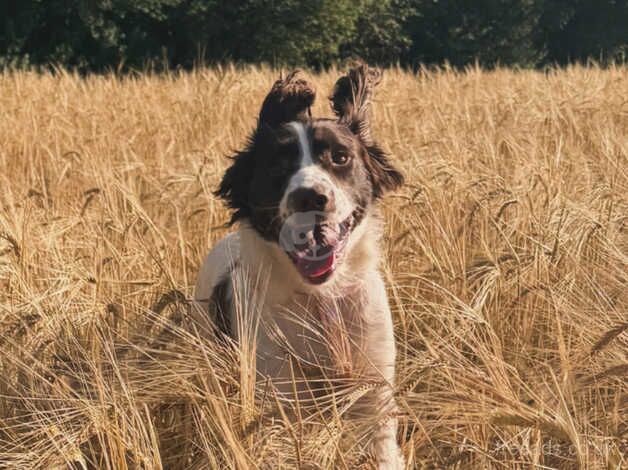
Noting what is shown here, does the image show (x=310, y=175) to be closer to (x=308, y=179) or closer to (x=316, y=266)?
(x=308, y=179)

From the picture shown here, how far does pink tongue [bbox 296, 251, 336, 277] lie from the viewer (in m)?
2.94

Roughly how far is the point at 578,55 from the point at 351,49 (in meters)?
13.6

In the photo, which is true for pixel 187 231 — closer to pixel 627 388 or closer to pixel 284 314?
pixel 284 314

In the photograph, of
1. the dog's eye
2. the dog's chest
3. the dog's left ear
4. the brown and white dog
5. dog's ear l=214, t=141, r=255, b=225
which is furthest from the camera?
the dog's left ear

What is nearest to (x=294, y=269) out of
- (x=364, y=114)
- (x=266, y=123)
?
(x=266, y=123)

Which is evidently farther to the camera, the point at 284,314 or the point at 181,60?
the point at 181,60

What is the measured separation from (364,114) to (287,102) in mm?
328

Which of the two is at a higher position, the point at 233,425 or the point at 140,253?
the point at 140,253

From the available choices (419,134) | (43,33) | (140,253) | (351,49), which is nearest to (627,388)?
(140,253)

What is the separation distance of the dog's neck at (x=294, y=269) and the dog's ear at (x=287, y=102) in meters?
0.57

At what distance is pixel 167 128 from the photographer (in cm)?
673

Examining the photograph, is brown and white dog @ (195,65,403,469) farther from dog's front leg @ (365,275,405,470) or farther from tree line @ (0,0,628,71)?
tree line @ (0,0,628,71)

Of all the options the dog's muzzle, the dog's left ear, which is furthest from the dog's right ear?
the dog's muzzle

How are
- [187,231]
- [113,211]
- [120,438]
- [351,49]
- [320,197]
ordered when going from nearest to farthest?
[120,438], [320,197], [113,211], [187,231], [351,49]
